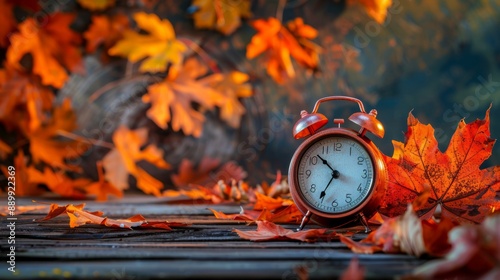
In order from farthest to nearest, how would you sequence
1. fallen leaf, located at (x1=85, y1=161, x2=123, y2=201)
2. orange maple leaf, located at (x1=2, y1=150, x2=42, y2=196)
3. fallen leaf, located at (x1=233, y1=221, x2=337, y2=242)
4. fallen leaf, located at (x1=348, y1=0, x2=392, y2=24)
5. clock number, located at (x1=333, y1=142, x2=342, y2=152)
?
fallen leaf, located at (x1=348, y1=0, x2=392, y2=24)
orange maple leaf, located at (x1=2, y1=150, x2=42, y2=196)
fallen leaf, located at (x1=85, y1=161, x2=123, y2=201)
clock number, located at (x1=333, y1=142, x2=342, y2=152)
fallen leaf, located at (x1=233, y1=221, x2=337, y2=242)

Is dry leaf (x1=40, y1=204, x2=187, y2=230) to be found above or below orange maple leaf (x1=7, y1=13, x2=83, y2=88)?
below

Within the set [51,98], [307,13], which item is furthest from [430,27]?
[51,98]

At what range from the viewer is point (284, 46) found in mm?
2105

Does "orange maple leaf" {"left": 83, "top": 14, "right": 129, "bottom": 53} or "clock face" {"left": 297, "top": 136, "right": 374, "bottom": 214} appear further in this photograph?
"orange maple leaf" {"left": 83, "top": 14, "right": 129, "bottom": 53}

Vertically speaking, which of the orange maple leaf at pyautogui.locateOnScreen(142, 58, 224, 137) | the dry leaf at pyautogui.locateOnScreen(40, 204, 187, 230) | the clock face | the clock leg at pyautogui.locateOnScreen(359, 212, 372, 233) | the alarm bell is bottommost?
the dry leaf at pyautogui.locateOnScreen(40, 204, 187, 230)

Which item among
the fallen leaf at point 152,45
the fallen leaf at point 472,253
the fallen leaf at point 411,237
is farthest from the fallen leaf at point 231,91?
the fallen leaf at point 472,253

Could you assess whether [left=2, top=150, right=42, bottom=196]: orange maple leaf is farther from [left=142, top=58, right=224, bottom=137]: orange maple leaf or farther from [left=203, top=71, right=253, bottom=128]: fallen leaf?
[left=203, top=71, right=253, bottom=128]: fallen leaf

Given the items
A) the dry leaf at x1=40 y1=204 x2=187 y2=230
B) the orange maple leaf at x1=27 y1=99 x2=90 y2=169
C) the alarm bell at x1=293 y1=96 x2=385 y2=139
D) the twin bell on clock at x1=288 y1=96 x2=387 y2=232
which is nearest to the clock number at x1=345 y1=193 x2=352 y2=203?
the twin bell on clock at x1=288 y1=96 x2=387 y2=232

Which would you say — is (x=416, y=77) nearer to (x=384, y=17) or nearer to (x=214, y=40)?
(x=384, y=17)

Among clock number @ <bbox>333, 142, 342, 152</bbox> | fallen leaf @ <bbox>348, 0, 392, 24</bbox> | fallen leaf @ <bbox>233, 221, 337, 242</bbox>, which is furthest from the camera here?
fallen leaf @ <bbox>348, 0, 392, 24</bbox>

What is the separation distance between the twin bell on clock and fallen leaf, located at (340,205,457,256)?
6.4 inches

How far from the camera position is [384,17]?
206cm

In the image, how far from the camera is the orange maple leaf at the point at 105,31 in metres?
2.10

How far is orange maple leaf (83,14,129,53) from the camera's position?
2.10 m
